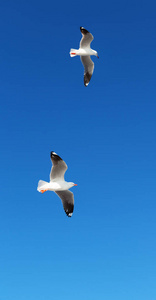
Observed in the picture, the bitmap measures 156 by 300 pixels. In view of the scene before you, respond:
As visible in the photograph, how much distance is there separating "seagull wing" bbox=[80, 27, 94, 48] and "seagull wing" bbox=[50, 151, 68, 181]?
8509 millimetres

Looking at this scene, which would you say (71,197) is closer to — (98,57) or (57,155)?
(57,155)

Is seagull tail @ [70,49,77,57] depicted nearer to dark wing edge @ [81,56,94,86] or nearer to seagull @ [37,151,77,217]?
dark wing edge @ [81,56,94,86]

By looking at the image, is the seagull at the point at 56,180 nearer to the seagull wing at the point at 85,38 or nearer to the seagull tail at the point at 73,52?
the seagull tail at the point at 73,52

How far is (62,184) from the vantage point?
19047mm

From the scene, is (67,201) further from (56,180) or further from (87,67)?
(87,67)

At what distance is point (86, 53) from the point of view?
24.1 meters

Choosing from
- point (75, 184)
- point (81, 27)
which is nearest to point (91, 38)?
point (81, 27)

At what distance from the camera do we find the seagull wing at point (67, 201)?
66.3ft

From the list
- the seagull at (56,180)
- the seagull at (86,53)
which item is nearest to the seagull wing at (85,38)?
the seagull at (86,53)

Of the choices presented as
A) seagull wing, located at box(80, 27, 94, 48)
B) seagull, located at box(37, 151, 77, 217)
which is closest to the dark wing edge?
seagull wing, located at box(80, 27, 94, 48)

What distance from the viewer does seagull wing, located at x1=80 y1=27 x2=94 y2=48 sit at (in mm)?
23413

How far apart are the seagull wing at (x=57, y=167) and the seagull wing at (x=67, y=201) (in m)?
1.43

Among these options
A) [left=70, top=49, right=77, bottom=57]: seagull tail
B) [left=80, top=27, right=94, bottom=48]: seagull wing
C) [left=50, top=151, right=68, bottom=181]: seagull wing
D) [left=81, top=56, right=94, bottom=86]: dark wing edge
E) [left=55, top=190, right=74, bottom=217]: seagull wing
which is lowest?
[left=55, top=190, right=74, bottom=217]: seagull wing

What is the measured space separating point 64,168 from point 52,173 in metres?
0.58
